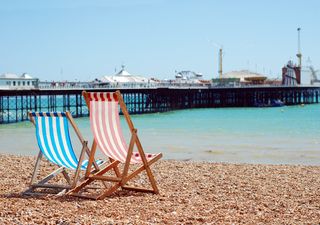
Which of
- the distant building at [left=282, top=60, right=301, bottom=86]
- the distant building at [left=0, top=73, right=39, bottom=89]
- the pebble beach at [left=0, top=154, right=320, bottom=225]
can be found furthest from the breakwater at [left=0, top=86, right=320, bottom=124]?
the pebble beach at [left=0, top=154, right=320, bottom=225]

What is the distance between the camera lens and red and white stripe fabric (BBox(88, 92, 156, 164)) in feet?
17.8

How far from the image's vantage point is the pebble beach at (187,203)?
4551 mm

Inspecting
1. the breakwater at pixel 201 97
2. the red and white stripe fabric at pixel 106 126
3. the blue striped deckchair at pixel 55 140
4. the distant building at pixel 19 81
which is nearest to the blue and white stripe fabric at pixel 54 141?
the blue striped deckchair at pixel 55 140

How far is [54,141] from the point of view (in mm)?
5699

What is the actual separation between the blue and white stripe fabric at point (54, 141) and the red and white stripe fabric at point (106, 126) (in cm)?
36

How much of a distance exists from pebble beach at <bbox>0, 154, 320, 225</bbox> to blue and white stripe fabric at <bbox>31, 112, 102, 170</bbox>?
0.37 m

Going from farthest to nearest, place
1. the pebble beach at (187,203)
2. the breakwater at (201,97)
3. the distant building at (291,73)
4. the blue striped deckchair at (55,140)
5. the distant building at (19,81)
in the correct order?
1. the distant building at (291,73)
2. the breakwater at (201,97)
3. the distant building at (19,81)
4. the blue striped deckchair at (55,140)
5. the pebble beach at (187,203)

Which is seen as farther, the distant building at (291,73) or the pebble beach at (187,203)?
the distant building at (291,73)

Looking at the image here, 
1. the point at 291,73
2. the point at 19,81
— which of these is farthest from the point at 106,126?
the point at 291,73

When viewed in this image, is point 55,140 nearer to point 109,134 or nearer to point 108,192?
point 109,134

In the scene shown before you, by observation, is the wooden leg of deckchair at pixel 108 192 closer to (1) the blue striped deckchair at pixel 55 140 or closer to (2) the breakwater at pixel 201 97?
(1) the blue striped deckchair at pixel 55 140

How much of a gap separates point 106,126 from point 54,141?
0.59 metres

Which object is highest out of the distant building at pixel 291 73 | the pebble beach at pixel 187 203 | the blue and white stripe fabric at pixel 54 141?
the distant building at pixel 291 73

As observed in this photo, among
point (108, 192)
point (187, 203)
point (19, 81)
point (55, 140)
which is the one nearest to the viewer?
point (187, 203)
